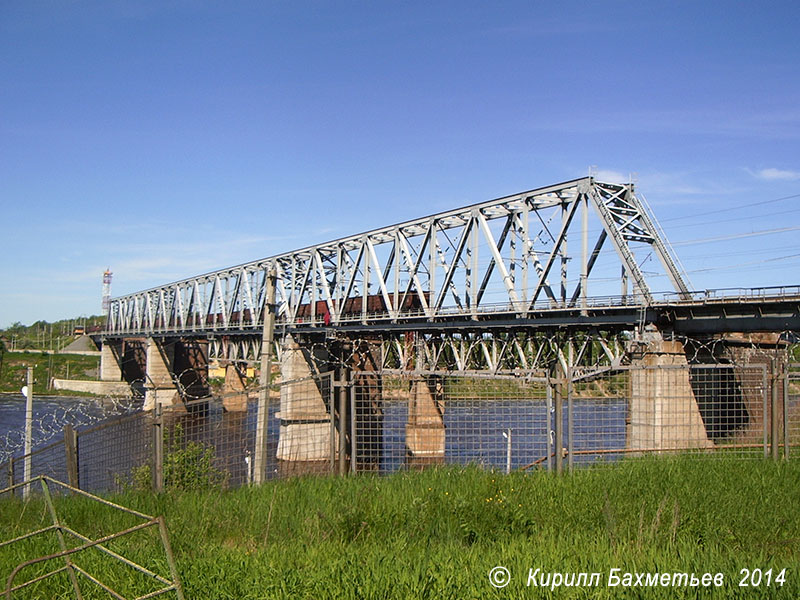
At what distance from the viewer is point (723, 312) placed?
Result: 982 inches

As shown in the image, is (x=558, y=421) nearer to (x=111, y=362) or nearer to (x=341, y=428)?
(x=341, y=428)

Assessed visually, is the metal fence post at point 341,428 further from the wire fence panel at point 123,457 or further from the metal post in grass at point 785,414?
the metal post in grass at point 785,414

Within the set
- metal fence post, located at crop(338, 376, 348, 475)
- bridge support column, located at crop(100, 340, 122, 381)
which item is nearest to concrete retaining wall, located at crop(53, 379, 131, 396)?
bridge support column, located at crop(100, 340, 122, 381)

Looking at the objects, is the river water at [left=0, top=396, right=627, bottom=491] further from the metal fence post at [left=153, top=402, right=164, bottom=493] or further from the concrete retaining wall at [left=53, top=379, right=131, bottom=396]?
the concrete retaining wall at [left=53, top=379, right=131, bottom=396]

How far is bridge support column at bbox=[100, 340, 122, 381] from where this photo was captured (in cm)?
10656

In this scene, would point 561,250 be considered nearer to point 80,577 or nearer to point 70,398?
point 80,577

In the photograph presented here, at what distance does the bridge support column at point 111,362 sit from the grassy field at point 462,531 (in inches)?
4060

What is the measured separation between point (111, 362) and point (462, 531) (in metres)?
110

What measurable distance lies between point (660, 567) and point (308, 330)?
146 feet

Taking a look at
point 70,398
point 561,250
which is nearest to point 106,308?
point 70,398

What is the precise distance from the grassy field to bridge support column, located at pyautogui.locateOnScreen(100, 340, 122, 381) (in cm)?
10314

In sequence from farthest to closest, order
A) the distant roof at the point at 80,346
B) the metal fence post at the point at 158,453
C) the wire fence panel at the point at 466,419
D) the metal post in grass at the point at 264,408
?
the distant roof at the point at 80,346 → the wire fence panel at the point at 466,419 → the metal post in grass at the point at 264,408 → the metal fence post at the point at 158,453

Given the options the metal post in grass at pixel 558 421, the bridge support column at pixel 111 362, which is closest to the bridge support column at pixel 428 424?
the metal post in grass at pixel 558 421

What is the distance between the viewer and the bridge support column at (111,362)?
4195 inches
